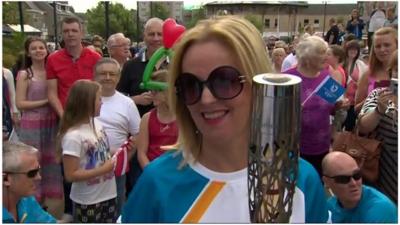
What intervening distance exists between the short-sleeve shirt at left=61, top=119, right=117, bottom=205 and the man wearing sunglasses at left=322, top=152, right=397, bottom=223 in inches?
53.0

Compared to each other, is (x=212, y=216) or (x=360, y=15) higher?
(x=360, y=15)

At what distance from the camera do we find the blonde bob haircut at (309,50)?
11.6ft

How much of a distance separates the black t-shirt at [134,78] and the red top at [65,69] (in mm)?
277

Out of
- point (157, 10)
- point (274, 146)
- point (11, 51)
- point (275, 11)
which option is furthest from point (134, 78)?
point (275, 11)

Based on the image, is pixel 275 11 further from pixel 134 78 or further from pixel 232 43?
pixel 232 43

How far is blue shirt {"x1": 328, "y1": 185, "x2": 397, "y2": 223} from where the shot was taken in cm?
192

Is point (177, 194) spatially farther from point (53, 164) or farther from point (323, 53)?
point (53, 164)

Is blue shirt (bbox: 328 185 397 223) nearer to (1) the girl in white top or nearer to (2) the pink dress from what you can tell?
(1) the girl in white top

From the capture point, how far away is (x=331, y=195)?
8.02ft

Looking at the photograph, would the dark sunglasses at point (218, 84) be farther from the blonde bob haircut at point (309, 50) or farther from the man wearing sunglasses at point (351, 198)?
the blonde bob haircut at point (309, 50)

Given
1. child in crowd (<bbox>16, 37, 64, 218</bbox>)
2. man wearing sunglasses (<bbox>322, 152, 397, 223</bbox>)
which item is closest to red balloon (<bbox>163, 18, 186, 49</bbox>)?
man wearing sunglasses (<bbox>322, 152, 397, 223</bbox>)

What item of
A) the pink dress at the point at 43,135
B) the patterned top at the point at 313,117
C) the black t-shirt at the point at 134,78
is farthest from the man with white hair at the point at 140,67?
the patterned top at the point at 313,117

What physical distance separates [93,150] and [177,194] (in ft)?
5.98

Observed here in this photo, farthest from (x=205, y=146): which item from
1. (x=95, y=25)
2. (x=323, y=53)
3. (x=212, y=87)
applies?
(x=95, y=25)
